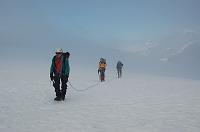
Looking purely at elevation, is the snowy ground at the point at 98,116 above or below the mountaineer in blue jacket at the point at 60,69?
below

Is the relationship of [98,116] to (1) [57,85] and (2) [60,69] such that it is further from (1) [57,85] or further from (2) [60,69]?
(2) [60,69]

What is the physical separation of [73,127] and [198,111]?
176 inches

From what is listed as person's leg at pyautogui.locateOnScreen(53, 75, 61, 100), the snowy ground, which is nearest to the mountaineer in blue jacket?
person's leg at pyautogui.locateOnScreen(53, 75, 61, 100)

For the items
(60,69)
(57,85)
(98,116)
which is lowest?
(98,116)

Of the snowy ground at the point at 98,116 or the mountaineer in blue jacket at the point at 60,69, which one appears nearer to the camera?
the snowy ground at the point at 98,116

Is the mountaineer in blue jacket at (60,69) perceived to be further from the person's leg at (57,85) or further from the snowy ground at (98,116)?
the snowy ground at (98,116)

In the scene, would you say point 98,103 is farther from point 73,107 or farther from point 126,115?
point 126,115

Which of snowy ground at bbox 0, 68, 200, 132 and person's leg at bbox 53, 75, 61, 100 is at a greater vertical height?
person's leg at bbox 53, 75, 61, 100

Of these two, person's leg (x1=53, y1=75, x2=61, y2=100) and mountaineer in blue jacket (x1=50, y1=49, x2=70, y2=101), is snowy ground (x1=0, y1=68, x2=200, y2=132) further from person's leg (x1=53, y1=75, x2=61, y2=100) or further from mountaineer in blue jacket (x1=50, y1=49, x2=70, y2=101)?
mountaineer in blue jacket (x1=50, y1=49, x2=70, y2=101)

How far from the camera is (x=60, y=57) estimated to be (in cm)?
1280

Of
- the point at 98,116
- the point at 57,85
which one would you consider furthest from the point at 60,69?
the point at 98,116

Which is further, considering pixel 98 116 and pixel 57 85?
pixel 57 85

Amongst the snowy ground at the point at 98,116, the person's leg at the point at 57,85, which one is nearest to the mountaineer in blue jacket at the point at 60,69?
the person's leg at the point at 57,85

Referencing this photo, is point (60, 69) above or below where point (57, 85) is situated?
above
